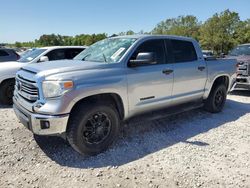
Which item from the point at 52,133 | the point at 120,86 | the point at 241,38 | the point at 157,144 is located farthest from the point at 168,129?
the point at 241,38

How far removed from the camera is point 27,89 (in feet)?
13.1

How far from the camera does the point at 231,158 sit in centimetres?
409

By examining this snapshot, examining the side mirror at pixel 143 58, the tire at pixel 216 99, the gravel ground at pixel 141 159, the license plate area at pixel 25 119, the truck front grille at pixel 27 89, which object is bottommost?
the gravel ground at pixel 141 159

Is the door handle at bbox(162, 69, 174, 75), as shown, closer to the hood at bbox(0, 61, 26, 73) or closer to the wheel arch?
the wheel arch

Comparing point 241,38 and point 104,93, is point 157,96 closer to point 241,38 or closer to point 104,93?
point 104,93

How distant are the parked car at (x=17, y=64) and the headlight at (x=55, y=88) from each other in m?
3.86

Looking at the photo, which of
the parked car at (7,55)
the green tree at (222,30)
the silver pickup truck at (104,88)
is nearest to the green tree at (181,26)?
the green tree at (222,30)

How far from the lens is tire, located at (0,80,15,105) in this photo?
23.3 feet

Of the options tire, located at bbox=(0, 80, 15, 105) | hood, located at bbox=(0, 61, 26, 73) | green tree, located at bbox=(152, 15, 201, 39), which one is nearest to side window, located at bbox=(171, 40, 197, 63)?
hood, located at bbox=(0, 61, 26, 73)

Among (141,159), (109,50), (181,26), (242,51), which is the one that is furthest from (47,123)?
(181,26)

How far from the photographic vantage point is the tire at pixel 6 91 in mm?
7102

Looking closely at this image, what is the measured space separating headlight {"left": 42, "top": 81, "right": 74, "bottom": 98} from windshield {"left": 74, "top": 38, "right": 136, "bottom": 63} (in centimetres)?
104

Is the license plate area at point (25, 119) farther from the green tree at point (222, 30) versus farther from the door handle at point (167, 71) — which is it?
the green tree at point (222, 30)

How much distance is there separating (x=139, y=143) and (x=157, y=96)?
0.93 metres
